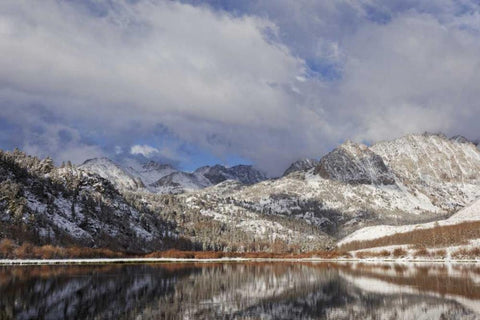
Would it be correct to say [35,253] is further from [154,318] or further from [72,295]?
[154,318]

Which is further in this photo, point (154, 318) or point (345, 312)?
Result: point (345, 312)

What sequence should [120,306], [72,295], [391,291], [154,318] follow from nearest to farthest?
[154,318] < [120,306] < [72,295] < [391,291]

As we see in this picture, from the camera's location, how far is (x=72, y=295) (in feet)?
202

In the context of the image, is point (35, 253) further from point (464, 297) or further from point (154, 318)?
point (464, 297)

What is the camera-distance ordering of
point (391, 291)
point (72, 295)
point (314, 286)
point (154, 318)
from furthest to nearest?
point (314, 286) < point (391, 291) < point (72, 295) < point (154, 318)

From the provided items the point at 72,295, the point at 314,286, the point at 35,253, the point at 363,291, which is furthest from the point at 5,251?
the point at 363,291

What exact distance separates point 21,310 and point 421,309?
48.1 m

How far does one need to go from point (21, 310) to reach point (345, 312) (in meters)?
37.4

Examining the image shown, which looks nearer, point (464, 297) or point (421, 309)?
point (421, 309)

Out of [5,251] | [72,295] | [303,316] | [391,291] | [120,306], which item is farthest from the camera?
[5,251]

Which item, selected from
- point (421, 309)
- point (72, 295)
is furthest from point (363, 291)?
point (72, 295)

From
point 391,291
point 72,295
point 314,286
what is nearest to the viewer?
point 72,295

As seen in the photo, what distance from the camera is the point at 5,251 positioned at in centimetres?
16625

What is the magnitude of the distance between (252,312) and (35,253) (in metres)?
151
